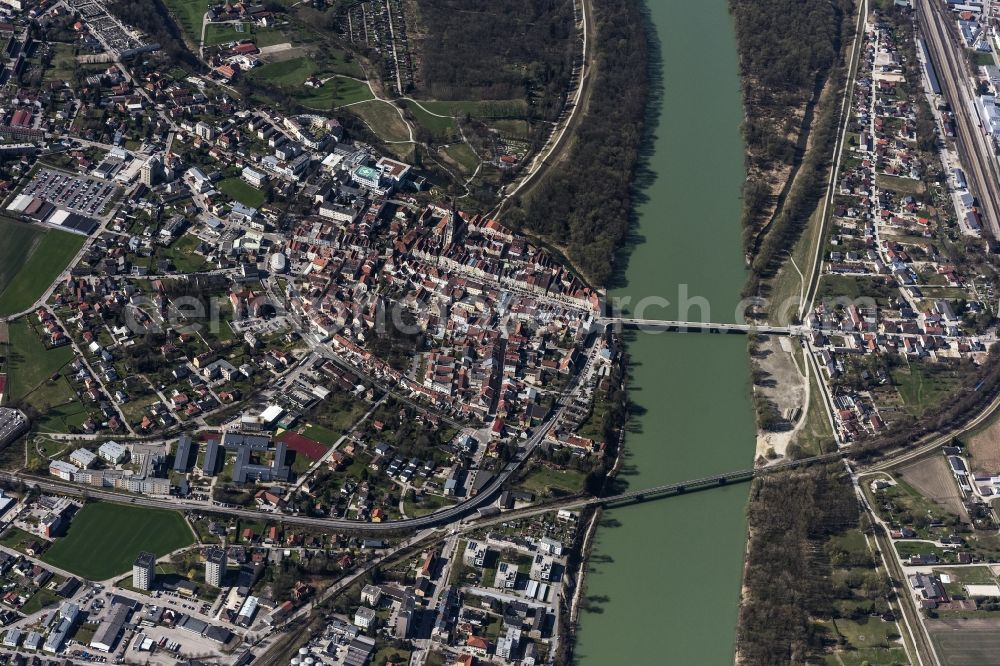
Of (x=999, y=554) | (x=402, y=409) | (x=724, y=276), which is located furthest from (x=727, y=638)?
(x=724, y=276)

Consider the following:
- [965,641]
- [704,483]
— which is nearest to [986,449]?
[965,641]

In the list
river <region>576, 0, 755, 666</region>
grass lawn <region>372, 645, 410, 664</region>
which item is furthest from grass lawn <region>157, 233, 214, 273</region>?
grass lawn <region>372, 645, 410, 664</region>

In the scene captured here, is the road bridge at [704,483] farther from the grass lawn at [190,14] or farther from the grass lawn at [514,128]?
the grass lawn at [190,14]

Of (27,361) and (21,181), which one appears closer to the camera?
(27,361)

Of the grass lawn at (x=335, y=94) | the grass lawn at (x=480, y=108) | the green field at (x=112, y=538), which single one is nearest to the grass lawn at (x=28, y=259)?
the green field at (x=112, y=538)

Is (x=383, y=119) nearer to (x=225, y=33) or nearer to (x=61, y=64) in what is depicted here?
(x=225, y=33)

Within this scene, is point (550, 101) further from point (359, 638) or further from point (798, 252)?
point (359, 638)
